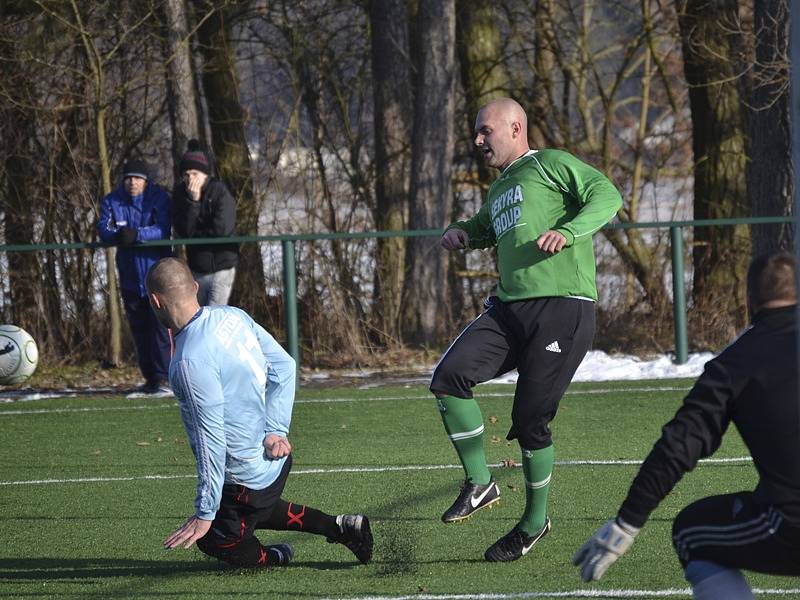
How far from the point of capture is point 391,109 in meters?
15.9

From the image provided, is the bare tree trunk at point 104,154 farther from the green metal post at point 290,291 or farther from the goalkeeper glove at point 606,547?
the goalkeeper glove at point 606,547

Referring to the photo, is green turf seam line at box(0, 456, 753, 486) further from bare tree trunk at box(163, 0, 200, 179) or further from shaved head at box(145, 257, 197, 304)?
bare tree trunk at box(163, 0, 200, 179)

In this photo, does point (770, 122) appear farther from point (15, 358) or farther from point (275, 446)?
point (275, 446)

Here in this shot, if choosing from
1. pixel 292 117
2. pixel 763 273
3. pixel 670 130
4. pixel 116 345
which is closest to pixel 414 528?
pixel 763 273

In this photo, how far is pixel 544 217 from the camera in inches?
227

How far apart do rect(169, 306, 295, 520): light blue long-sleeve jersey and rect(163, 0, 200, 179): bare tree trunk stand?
9.38m

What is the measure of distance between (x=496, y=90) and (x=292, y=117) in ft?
8.94

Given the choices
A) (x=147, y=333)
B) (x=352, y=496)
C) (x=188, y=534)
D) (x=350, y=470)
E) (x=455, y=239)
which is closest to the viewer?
(x=188, y=534)

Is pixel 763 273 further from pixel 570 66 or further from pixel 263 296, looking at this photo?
pixel 570 66

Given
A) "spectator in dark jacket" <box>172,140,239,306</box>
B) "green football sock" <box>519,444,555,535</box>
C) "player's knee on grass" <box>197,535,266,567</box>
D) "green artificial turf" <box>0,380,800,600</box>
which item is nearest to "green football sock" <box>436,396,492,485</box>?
"green football sock" <box>519,444,555,535</box>

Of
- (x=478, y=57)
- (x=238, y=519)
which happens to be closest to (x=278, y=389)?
(x=238, y=519)

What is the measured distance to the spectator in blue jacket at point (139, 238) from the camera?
1132 cm

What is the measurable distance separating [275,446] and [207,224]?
22.1ft

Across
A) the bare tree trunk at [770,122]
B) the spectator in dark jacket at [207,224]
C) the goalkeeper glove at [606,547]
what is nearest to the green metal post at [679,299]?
the bare tree trunk at [770,122]
